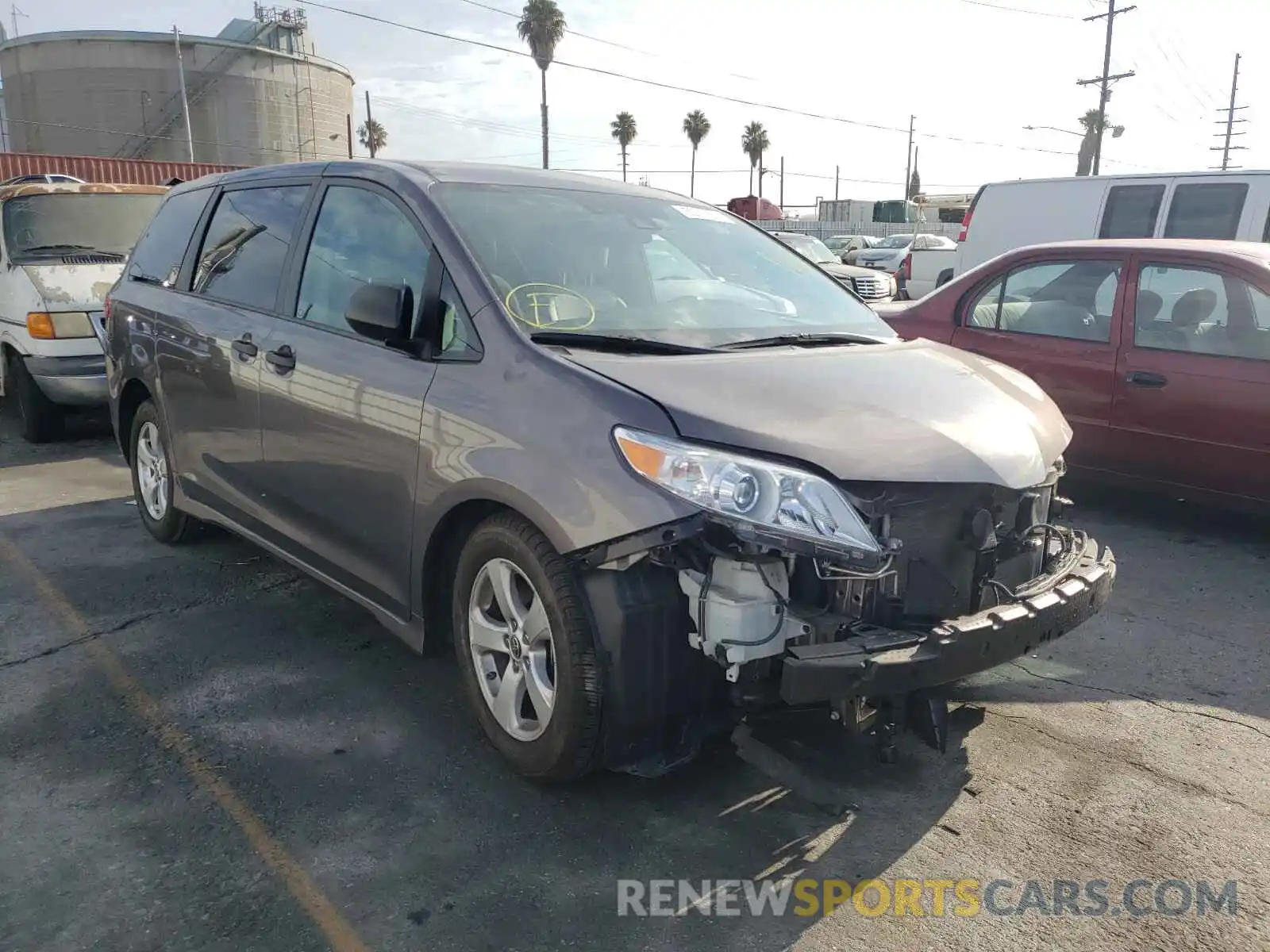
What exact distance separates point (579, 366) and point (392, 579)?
1.10 metres

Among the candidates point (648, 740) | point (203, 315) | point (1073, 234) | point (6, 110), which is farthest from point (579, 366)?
point (6, 110)

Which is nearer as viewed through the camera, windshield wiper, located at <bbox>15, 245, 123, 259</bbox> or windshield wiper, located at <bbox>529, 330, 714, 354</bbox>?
windshield wiper, located at <bbox>529, 330, 714, 354</bbox>

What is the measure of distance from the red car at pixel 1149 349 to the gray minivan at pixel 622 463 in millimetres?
2131

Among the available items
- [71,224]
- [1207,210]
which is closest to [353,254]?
[71,224]

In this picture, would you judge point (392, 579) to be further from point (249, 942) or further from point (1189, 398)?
point (1189, 398)

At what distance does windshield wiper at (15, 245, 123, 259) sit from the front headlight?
743cm

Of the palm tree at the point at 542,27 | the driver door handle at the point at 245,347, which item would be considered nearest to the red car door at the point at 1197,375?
the driver door handle at the point at 245,347

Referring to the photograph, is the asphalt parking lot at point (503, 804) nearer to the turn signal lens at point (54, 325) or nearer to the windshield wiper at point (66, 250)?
the turn signal lens at point (54, 325)

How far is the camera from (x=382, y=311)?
3.14 meters

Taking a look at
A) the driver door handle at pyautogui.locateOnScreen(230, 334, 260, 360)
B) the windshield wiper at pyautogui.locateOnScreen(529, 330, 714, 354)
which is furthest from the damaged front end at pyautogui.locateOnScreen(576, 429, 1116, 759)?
the driver door handle at pyautogui.locateOnScreen(230, 334, 260, 360)

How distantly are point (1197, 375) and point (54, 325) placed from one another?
308 inches

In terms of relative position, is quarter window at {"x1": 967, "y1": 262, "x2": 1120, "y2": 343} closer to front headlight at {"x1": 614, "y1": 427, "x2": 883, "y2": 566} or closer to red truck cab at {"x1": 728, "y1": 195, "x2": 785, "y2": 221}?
front headlight at {"x1": 614, "y1": 427, "x2": 883, "y2": 566}

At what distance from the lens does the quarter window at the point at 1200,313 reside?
515 centimetres

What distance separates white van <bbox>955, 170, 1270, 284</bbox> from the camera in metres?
8.77
